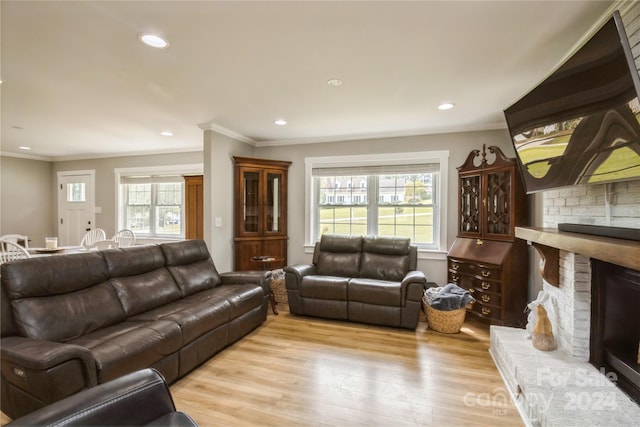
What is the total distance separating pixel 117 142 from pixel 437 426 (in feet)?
19.3

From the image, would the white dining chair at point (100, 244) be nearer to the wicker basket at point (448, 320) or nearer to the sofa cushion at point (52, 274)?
the sofa cushion at point (52, 274)

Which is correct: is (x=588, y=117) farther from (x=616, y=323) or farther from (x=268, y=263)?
(x=268, y=263)

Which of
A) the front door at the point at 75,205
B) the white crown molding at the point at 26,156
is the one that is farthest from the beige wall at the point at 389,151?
the white crown molding at the point at 26,156

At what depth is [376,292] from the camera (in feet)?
11.4

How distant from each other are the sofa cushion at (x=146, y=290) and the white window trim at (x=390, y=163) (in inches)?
88.5

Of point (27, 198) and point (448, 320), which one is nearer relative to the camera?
point (448, 320)

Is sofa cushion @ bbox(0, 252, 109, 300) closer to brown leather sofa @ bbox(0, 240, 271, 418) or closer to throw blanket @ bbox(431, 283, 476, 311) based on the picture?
brown leather sofa @ bbox(0, 240, 271, 418)

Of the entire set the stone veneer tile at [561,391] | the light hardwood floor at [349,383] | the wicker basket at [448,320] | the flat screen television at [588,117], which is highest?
the flat screen television at [588,117]

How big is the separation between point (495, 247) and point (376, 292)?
55.7 inches

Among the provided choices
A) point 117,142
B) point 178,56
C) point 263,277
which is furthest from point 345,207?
point 117,142

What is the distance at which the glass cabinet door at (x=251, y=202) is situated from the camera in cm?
455

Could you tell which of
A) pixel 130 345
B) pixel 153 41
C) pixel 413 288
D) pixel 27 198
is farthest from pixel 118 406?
pixel 27 198

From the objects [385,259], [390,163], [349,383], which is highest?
[390,163]

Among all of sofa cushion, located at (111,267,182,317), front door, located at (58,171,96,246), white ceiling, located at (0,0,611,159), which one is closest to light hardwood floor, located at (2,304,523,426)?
sofa cushion, located at (111,267,182,317)
